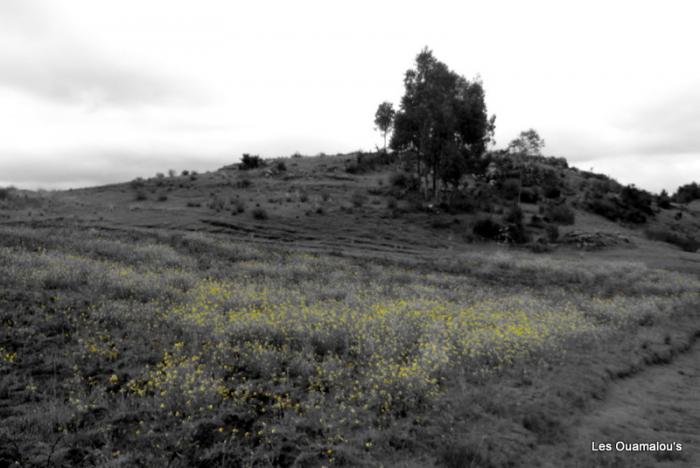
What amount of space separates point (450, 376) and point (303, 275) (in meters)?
11.1

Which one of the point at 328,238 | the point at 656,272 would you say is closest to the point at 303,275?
the point at 328,238

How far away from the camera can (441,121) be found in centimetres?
3822

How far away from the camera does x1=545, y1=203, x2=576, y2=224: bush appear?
141 feet

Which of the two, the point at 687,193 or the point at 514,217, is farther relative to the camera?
the point at 687,193

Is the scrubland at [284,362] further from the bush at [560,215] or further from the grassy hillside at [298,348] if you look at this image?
the bush at [560,215]

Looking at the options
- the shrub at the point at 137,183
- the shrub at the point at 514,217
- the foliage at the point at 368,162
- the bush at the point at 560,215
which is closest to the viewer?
the shrub at the point at 514,217

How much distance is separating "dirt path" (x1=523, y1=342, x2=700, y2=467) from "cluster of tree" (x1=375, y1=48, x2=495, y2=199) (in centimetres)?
2893

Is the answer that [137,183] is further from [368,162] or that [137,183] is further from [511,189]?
[511,189]

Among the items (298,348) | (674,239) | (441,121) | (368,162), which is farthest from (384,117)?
(298,348)

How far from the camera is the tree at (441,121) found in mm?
38250

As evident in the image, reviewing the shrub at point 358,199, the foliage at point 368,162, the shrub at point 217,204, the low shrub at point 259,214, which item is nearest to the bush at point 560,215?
the shrub at point 358,199

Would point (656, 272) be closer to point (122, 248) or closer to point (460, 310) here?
point (460, 310)

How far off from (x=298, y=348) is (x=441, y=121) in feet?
104

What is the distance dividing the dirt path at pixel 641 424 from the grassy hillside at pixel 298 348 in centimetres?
10
